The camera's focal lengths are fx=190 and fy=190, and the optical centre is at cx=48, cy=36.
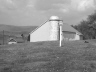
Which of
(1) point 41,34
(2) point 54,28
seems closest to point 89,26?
(1) point 41,34

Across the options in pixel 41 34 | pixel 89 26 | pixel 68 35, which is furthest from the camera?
pixel 89 26

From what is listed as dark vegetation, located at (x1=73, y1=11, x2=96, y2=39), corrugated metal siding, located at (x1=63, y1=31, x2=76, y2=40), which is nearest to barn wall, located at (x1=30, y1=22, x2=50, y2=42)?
corrugated metal siding, located at (x1=63, y1=31, x2=76, y2=40)

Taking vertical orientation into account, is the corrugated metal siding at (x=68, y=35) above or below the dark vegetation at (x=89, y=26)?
below

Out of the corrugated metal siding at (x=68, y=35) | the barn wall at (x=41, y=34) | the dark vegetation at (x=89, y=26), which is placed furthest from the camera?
the dark vegetation at (x=89, y=26)

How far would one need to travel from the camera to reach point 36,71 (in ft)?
31.4

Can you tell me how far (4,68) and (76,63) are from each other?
162 inches

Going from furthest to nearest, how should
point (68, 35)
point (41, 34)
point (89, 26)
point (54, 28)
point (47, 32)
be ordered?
point (89, 26) < point (68, 35) < point (41, 34) < point (47, 32) < point (54, 28)

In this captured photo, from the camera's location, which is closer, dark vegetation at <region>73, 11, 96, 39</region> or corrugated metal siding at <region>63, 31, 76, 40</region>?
corrugated metal siding at <region>63, 31, 76, 40</region>

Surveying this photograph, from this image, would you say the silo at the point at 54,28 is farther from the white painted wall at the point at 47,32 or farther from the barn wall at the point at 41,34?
the barn wall at the point at 41,34

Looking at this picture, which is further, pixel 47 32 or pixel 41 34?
pixel 41 34

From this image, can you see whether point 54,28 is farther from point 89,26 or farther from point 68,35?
point 89,26

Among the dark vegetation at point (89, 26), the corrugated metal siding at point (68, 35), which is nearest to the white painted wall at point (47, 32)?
the corrugated metal siding at point (68, 35)

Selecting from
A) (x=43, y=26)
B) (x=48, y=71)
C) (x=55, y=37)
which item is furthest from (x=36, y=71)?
(x=43, y=26)

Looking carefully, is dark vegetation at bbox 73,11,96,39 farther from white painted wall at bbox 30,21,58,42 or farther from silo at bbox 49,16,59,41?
silo at bbox 49,16,59,41
